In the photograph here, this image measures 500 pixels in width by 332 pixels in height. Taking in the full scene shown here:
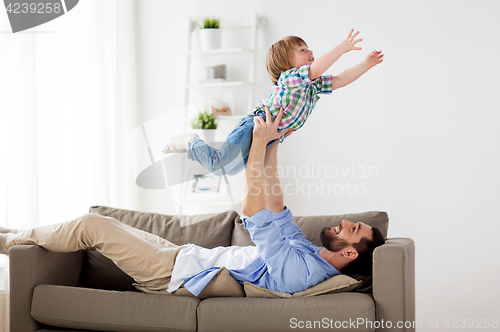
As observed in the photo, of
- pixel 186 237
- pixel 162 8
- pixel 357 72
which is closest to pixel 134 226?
pixel 186 237

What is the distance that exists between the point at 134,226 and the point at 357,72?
4.81 feet

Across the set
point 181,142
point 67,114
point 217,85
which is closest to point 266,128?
point 181,142

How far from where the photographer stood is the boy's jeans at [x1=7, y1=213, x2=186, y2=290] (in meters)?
2.29

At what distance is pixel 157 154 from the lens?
415 cm

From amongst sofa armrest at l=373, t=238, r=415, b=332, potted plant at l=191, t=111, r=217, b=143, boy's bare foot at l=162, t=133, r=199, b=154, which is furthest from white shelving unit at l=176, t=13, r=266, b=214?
sofa armrest at l=373, t=238, r=415, b=332

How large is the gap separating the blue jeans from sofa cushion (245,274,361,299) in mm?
550

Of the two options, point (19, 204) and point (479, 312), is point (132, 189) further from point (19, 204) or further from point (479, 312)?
point (479, 312)

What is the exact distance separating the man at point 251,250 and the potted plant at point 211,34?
1.54 meters

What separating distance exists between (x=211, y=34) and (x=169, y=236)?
1.69 meters

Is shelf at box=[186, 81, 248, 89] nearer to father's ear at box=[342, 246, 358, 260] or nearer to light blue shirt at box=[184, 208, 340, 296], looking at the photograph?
light blue shirt at box=[184, 208, 340, 296]

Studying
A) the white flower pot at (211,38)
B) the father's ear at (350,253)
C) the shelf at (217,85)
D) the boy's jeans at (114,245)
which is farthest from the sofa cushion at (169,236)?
the white flower pot at (211,38)

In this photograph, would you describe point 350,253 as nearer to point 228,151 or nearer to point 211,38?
point 228,151

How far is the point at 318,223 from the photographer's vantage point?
256 cm

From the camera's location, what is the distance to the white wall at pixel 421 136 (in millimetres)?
3109
